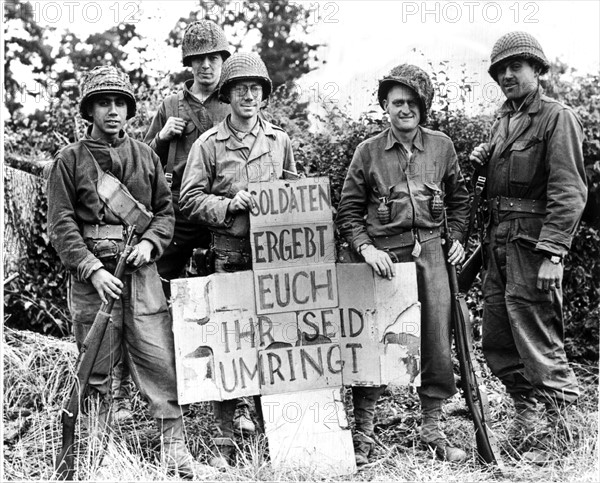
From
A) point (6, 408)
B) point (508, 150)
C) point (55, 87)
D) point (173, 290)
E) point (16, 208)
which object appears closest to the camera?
point (173, 290)

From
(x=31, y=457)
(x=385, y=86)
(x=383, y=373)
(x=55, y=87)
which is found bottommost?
(x=31, y=457)

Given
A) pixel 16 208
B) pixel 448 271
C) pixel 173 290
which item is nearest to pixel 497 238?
pixel 448 271

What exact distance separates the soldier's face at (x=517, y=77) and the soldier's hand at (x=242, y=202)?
1.81 metres

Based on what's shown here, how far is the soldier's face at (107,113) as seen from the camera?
183 inches

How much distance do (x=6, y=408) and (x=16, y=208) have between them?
2176mm

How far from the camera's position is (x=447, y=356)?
490cm

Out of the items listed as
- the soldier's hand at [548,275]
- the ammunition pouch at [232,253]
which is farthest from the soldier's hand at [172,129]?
the soldier's hand at [548,275]

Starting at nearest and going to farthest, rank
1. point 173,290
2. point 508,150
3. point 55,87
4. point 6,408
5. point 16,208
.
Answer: point 173,290 → point 508,150 → point 6,408 → point 16,208 → point 55,87

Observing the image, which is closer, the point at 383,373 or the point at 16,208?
the point at 383,373

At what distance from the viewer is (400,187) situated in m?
4.87

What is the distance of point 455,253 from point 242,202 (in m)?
1.36

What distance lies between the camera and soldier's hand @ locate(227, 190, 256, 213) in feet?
15.5

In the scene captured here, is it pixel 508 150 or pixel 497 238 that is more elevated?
pixel 508 150

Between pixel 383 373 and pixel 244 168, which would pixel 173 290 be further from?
pixel 383 373
